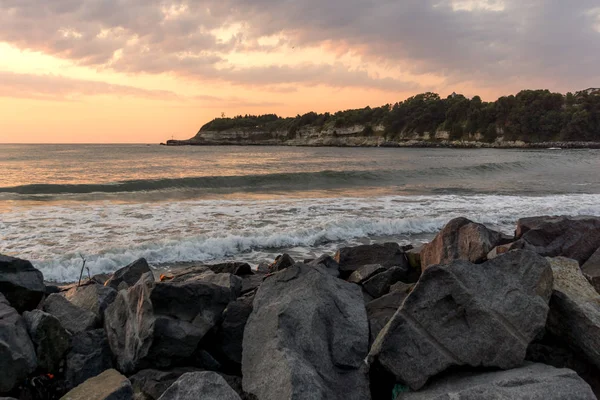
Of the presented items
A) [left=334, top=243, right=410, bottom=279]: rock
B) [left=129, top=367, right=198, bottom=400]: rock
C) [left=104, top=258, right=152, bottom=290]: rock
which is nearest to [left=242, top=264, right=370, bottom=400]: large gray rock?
[left=129, top=367, right=198, bottom=400]: rock

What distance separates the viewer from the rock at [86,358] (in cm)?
363

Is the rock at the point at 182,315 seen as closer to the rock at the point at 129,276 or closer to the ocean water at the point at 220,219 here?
the rock at the point at 129,276

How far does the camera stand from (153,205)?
55.0 ft

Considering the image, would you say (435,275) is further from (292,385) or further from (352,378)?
(292,385)

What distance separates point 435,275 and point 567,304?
3.77ft

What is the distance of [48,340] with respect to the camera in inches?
144

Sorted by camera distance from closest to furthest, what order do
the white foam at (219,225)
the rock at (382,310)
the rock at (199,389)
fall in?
the rock at (199,389), the rock at (382,310), the white foam at (219,225)

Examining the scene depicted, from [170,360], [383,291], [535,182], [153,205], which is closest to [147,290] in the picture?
[170,360]

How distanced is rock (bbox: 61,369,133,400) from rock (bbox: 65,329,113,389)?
499 millimetres

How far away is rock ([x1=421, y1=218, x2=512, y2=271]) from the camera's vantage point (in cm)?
572

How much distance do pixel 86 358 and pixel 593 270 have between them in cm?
554

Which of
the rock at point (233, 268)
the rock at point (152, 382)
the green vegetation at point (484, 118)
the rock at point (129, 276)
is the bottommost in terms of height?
the rock at point (233, 268)

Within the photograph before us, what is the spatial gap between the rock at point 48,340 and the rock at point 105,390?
630 millimetres

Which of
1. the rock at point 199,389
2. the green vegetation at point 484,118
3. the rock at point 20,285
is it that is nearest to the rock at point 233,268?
the rock at point 20,285
